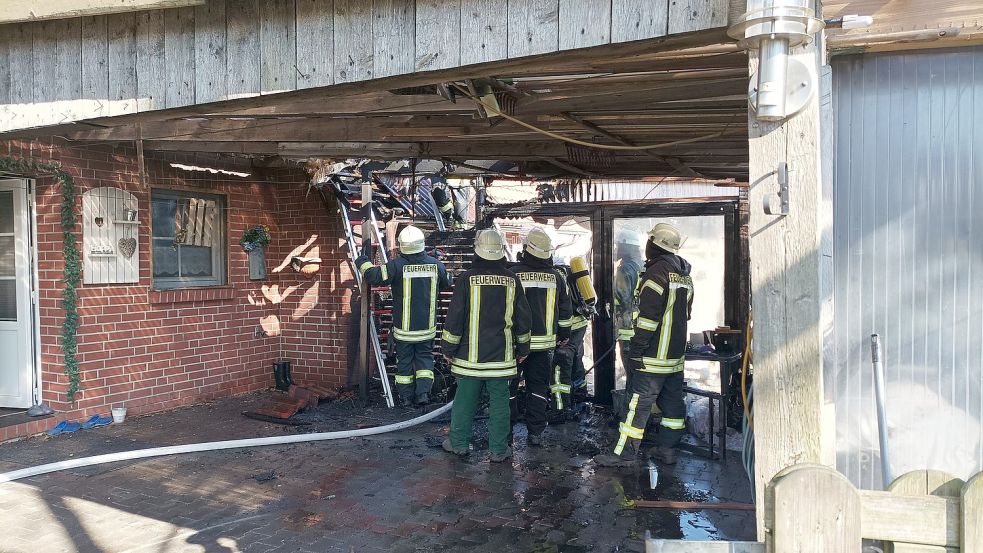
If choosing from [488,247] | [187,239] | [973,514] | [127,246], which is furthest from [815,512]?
[187,239]

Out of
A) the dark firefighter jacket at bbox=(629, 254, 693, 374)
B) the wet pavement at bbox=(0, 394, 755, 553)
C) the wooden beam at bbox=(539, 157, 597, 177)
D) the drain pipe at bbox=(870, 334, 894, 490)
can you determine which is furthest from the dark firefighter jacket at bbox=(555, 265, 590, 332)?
the drain pipe at bbox=(870, 334, 894, 490)

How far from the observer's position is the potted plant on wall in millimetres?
8844

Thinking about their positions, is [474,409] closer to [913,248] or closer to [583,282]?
[583,282]

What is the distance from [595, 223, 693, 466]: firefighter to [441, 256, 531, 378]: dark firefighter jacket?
→ 3.61ft

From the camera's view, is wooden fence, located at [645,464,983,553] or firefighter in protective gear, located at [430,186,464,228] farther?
firefighter in protective gear, located at [430,186,464,228]

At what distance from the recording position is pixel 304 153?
6.91 m

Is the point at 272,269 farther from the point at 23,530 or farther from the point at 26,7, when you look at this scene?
the point at 26,7

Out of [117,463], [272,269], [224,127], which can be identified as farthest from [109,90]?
[272,269]

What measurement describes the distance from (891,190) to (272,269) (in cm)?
782

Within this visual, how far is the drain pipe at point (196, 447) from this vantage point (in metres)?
5.66

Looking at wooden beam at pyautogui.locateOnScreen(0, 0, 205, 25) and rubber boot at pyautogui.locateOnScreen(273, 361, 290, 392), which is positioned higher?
wooden beam at pyautogui.locateOnScreen(0, 0, 205, 25)

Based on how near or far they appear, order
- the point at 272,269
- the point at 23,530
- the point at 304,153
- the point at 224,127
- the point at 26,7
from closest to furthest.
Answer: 1. the point at 26,7
2. the point at 23,530
3. the point at 224,127
4. the point at 304,153
5. the point at 272,269

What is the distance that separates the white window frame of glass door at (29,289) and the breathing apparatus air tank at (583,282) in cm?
540

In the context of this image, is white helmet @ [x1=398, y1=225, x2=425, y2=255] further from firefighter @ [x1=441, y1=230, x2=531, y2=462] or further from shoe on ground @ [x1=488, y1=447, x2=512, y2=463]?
shoe on ground @ [x1=488, y1=447, x2=512, y2=463]
